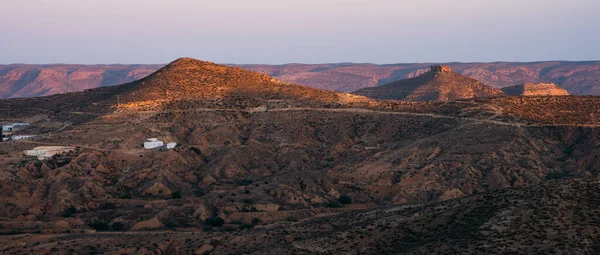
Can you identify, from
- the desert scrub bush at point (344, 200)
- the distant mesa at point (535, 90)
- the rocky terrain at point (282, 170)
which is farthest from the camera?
the distant mesa at point (535, 90)

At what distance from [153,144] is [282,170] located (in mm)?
13304

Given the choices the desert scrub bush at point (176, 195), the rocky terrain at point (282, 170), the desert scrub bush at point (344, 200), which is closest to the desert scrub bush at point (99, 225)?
the rocky terrain at point (282, 170)

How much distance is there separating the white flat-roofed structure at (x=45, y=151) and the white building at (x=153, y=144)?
694 centimetres

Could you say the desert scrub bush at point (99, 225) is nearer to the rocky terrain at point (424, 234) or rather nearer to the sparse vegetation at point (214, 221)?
the rocky terrain at point (424, 234)

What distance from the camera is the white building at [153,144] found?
8062 cm

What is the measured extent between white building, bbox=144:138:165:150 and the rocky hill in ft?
235

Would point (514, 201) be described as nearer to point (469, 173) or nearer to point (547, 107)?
point (469, 173)

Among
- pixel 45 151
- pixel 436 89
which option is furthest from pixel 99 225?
pixel 436 89

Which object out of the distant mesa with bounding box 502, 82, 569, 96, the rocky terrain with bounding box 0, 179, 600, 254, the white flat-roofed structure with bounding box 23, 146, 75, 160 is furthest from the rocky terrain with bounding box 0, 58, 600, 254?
the distant mesa with bounding box 502, 82, 569, 96

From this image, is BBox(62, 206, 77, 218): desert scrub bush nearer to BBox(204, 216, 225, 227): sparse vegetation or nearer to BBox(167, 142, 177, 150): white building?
BBox(204, 216, 225, 227): sparse vegetation

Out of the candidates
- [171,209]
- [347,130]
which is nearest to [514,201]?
[171,209]

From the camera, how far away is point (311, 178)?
70.6 m

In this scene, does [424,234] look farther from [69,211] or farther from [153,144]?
[153,144]

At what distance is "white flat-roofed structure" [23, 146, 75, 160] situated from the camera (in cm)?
7644
